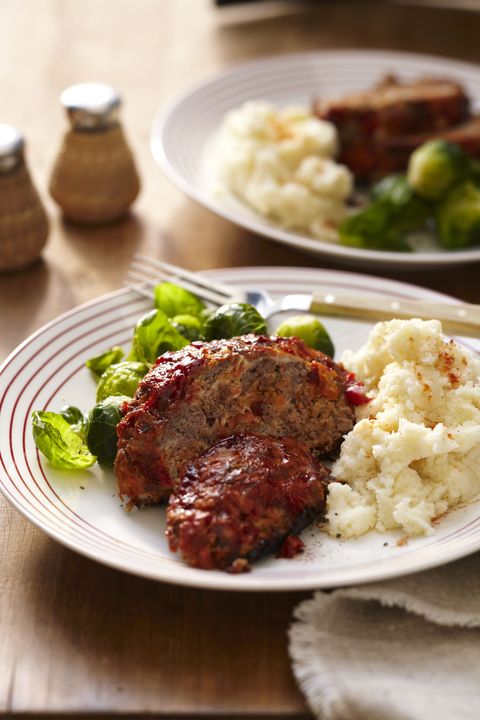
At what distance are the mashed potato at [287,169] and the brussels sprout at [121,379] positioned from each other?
7.86 ft

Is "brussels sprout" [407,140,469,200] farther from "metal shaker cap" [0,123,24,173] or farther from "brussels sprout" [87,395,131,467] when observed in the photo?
"brussels sprout" [87,395,131,467]

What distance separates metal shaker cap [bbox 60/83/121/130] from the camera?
7.08 metres

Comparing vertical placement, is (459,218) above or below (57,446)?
below

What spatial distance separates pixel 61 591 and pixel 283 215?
11.9ft

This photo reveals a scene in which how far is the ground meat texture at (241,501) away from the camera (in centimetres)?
397

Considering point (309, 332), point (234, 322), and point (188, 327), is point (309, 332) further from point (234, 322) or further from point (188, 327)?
point (188, 327)

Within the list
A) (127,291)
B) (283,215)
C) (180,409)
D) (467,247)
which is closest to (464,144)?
(467,247)

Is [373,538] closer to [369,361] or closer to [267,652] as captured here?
[267,652]

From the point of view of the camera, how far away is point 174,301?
5.73m

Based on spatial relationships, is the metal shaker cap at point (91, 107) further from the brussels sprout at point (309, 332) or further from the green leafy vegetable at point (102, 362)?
the brussels sprout at point (309, 332)

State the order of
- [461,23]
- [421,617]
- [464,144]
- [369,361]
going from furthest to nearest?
[461,23] → [464,144] → [369,361] → [421,617]

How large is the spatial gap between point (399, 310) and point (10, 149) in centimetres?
285

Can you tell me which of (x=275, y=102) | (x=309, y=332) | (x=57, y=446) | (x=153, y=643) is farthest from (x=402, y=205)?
(x=153, y=643)

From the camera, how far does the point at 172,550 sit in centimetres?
407
